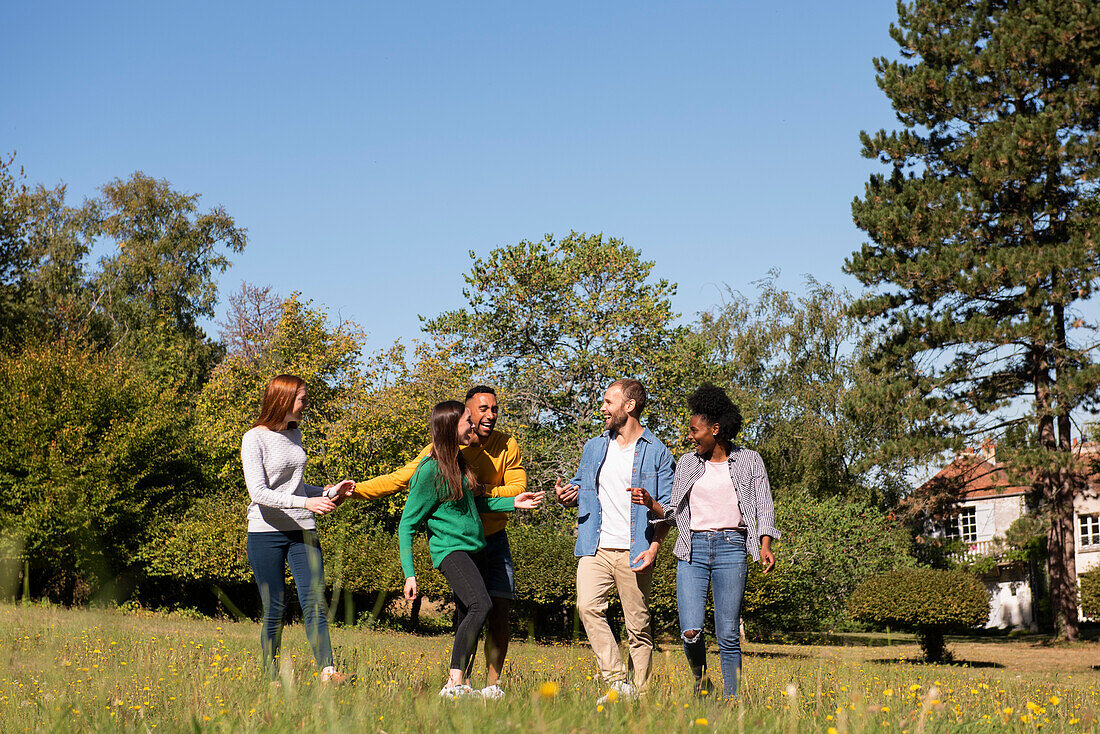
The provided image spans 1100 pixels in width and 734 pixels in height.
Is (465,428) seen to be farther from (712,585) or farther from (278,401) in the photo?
(712,585)

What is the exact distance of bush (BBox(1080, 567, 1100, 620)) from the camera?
25344mm

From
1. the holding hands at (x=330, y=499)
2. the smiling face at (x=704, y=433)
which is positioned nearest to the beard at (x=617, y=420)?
the smiling face at (x=704, y=433)

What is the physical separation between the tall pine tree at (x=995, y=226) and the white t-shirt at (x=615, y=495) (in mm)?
21344

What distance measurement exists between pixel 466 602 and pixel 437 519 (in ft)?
1.74

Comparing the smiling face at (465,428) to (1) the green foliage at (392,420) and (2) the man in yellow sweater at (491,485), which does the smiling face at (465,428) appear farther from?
(1) the green foliage at (392,420)

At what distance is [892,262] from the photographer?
26.3 m

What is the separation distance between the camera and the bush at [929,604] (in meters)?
20.4

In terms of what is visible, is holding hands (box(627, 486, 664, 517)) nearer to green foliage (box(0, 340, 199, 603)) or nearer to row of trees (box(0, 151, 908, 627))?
row of trees (box(0, 151, 908, 627))

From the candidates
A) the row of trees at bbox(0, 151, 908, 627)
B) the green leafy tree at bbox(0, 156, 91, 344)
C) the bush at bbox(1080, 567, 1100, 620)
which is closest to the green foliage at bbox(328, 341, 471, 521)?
the row of trees at bbox(0, 151, 908, 627)

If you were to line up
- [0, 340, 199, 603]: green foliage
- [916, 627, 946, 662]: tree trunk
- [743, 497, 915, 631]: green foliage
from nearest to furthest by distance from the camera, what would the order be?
[916, 627, 946, 662]: tree trunk → [0, 340, 199, 603]: green foliage → [743, 497, 915, 631]: green foliage

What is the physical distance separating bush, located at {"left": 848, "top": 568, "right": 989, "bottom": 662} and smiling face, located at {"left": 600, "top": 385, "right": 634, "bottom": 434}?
54.8 ft

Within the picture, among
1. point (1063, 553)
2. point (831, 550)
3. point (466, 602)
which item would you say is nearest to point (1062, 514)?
point (1063, 553)

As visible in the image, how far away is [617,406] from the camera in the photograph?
618 cm

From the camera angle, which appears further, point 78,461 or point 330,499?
point 78,461
